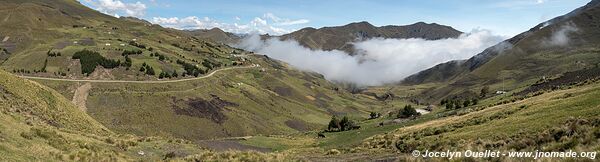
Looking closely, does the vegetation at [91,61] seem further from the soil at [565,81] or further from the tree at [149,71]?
the soil at [565,81]

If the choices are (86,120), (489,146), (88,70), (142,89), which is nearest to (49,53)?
(88,70)

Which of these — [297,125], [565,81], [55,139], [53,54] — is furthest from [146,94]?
[565,81]

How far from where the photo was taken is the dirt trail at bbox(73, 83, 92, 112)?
408 ft

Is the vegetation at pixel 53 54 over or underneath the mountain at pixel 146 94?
over

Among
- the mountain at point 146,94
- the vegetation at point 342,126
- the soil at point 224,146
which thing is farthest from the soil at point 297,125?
the soil at point 224,146

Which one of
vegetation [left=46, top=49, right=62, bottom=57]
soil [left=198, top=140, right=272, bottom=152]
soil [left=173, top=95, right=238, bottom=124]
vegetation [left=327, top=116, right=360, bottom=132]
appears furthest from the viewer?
vegetation [left=46, top=49, right=62, bottom=57]

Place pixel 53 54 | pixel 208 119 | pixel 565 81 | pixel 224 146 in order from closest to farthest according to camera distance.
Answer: pixel 224 146
pixel 565 81
pixel 208 119
pixel 53 54

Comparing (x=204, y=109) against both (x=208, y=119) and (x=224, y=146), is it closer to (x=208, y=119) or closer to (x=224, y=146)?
(x=208, y=119)

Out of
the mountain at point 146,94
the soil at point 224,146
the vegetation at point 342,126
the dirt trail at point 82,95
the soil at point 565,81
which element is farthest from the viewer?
the mountain at point 146,94

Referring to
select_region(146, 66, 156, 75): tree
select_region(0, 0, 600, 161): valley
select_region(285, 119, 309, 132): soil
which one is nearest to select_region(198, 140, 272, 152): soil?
select_region(0, 0, 600, 161): valley

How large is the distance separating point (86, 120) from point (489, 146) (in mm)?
50250

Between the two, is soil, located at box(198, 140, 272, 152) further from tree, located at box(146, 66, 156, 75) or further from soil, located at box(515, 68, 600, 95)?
tree, located at box(146, 66, 156, 75)

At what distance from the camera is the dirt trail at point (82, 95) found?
124206mm

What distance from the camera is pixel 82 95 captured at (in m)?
132
